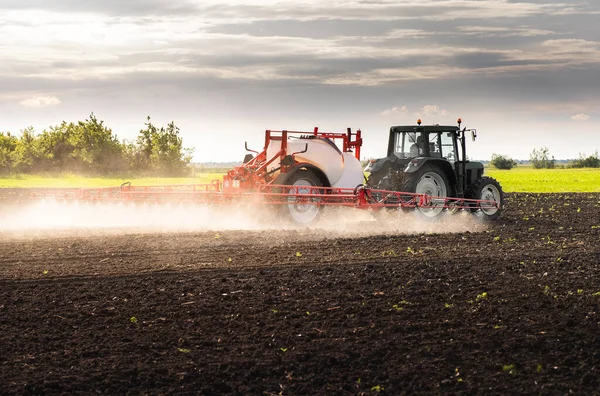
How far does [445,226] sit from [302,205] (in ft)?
11.6

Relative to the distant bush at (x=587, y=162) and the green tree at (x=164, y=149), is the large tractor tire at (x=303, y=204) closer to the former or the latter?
the green tree at (x=164, y=149)

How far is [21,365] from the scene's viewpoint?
23.4 ft

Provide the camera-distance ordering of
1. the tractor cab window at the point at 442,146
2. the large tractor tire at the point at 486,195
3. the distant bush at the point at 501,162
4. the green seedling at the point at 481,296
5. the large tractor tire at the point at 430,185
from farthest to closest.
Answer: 1. the distant bush at the point at 501,162
2. the large tractor tire at the point at 486,195
3. the tractor cab window at the point at 442,146
4. the large tractor tire at the point at 430,185
5. the green seedling at the point at 481,296

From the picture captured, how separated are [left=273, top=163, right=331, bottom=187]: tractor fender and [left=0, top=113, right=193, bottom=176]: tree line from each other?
3561 centimetres

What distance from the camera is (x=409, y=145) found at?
17984 mm

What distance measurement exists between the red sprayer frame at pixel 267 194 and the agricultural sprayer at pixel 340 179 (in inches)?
0.9

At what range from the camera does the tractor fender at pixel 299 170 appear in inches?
664

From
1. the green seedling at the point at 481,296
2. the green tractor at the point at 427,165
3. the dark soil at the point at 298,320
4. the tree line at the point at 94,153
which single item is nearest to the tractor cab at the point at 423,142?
the green tractor at the point at 427,165

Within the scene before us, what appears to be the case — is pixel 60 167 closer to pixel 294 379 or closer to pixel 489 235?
pixel 489 235

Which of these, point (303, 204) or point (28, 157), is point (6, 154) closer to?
point (28, 157)

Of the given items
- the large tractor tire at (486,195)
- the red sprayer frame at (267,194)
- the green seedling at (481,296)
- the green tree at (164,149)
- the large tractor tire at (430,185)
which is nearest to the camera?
the green seedling at (481,296)

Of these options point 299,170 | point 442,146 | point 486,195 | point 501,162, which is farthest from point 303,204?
point 501,162

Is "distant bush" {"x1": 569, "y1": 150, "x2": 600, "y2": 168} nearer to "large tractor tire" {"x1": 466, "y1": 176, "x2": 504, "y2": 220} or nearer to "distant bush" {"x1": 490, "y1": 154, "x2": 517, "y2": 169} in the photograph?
"distant bush" {"x1": 490, "y1": 154, "x2": 517, "y2": 169}

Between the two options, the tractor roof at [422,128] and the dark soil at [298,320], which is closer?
the dark soil at [298,320]
